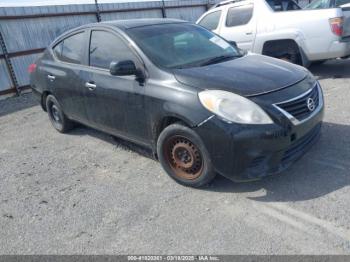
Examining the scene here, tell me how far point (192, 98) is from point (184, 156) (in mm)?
647

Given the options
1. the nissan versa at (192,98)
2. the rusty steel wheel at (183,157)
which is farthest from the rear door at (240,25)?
the rusty steel wheel at (183,157)

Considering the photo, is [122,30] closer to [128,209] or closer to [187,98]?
[187,98]

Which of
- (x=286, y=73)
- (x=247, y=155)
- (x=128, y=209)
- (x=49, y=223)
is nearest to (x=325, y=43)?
(x=286, y=73)

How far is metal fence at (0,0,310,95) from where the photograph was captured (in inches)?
380

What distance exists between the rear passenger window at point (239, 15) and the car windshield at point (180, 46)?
377cm

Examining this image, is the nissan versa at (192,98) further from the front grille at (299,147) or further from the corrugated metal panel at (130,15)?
the corrugated metal panel at (130,15)

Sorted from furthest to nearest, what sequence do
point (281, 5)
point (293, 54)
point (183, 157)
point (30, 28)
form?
point (30, 28) < point (281, 5) < point (293, 54) < point (183, 157)

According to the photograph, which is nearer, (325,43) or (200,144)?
(200,144)

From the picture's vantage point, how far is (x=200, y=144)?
11.1 feet

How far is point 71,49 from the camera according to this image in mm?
5082

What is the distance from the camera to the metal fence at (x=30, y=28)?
31.7ft

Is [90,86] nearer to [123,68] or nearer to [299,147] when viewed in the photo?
[123,68]

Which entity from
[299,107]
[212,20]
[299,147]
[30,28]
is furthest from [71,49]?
[30,28]

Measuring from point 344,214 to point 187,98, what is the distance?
5.60 ft
